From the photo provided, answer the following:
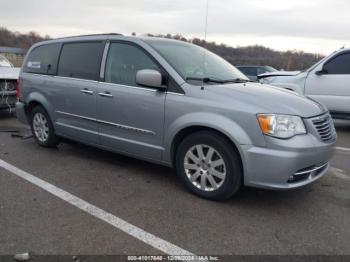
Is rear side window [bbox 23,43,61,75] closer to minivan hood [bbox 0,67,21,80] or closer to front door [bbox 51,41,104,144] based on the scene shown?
front door [bbox 51,41,104,144]

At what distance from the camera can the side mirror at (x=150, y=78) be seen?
4.05 m

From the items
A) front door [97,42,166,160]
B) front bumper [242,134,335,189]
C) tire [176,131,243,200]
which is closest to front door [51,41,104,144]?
front door [97,42,166,160]

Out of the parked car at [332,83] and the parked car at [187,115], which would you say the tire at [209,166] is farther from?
the parked car at [332,83]

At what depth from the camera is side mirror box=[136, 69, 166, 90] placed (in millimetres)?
4055

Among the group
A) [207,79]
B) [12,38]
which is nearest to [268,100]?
[207,79]

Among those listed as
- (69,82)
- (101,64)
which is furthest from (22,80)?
(101,64)

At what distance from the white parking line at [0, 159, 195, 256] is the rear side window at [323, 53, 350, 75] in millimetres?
6398

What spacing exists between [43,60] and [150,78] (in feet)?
8.77

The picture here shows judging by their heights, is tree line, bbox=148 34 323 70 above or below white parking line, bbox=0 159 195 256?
above

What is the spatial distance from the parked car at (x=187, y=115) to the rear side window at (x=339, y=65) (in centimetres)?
403

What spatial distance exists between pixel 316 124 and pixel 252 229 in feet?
4.22

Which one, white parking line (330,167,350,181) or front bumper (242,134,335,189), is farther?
white parking line (330,167,350,181)

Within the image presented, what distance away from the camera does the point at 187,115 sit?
12.9ft

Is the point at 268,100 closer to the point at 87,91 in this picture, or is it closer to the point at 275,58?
the point at 87,91
